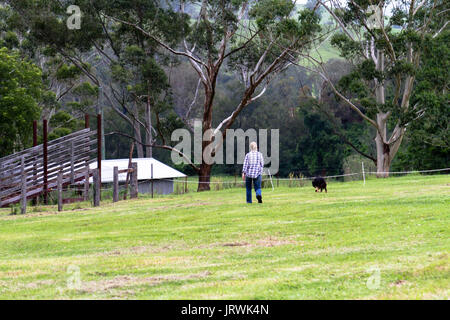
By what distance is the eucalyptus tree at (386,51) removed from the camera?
3950 centimetres

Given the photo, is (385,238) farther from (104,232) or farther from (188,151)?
(188,151)

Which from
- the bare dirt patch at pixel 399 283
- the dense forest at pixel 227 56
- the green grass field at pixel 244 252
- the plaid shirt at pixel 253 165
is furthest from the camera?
the dense forest at pixel 227 56

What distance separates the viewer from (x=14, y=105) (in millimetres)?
36688

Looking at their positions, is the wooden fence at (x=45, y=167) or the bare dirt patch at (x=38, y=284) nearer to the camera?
the bare dirt patch at (x=38, y=284)

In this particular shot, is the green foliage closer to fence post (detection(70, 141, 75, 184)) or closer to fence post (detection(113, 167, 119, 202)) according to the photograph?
fence post (detection(70, 141, 75, 184))

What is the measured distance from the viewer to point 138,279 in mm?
9445

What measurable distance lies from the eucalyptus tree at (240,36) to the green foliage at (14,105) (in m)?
6.71

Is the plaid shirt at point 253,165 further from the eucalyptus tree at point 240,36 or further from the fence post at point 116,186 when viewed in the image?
the eucalyptus tree at point 240,36

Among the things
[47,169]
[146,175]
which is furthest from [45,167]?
[146,175]

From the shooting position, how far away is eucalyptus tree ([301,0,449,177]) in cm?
3950

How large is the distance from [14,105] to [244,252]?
27751 mm

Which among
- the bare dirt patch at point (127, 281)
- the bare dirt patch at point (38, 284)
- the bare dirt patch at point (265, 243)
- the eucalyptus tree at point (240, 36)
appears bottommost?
the bare dirt patch at point (38, 284)

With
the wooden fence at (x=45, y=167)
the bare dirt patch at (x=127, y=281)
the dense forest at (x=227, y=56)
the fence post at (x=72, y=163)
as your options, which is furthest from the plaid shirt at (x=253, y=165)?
the dense forest at (x=227, y=56)
